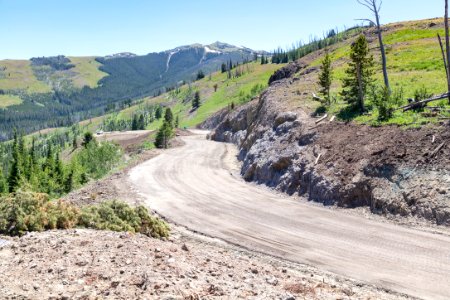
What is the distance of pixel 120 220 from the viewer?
17422mm

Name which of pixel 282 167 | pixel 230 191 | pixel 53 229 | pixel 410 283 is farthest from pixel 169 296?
pixel 282 167

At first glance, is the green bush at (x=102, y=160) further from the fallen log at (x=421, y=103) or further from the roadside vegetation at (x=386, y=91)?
the fallen log at (x=421, y=103)

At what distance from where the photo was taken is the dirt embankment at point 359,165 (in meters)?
21.0

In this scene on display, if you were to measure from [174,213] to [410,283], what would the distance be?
14643 mm

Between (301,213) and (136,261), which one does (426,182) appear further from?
(136,261)

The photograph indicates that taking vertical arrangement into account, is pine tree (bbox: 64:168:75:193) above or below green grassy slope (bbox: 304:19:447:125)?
below

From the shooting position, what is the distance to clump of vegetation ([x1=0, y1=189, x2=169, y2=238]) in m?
15.2

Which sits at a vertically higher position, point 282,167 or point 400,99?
point 400,99

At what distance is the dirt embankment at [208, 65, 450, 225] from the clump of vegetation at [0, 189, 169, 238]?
11.9 m

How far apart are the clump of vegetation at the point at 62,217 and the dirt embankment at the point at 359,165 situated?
11.9 m

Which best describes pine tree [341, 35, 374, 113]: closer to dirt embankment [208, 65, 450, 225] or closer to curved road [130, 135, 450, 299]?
dirt embankment [208, 65, 450, 225]

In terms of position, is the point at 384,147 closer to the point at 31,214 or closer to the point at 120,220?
the point at 120,220

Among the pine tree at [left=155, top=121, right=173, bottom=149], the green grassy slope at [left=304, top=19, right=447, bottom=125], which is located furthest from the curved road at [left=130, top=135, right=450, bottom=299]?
the pine tree at [left=155, top=121, right=173, bottom=149]

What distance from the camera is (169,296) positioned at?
992 centimetres
